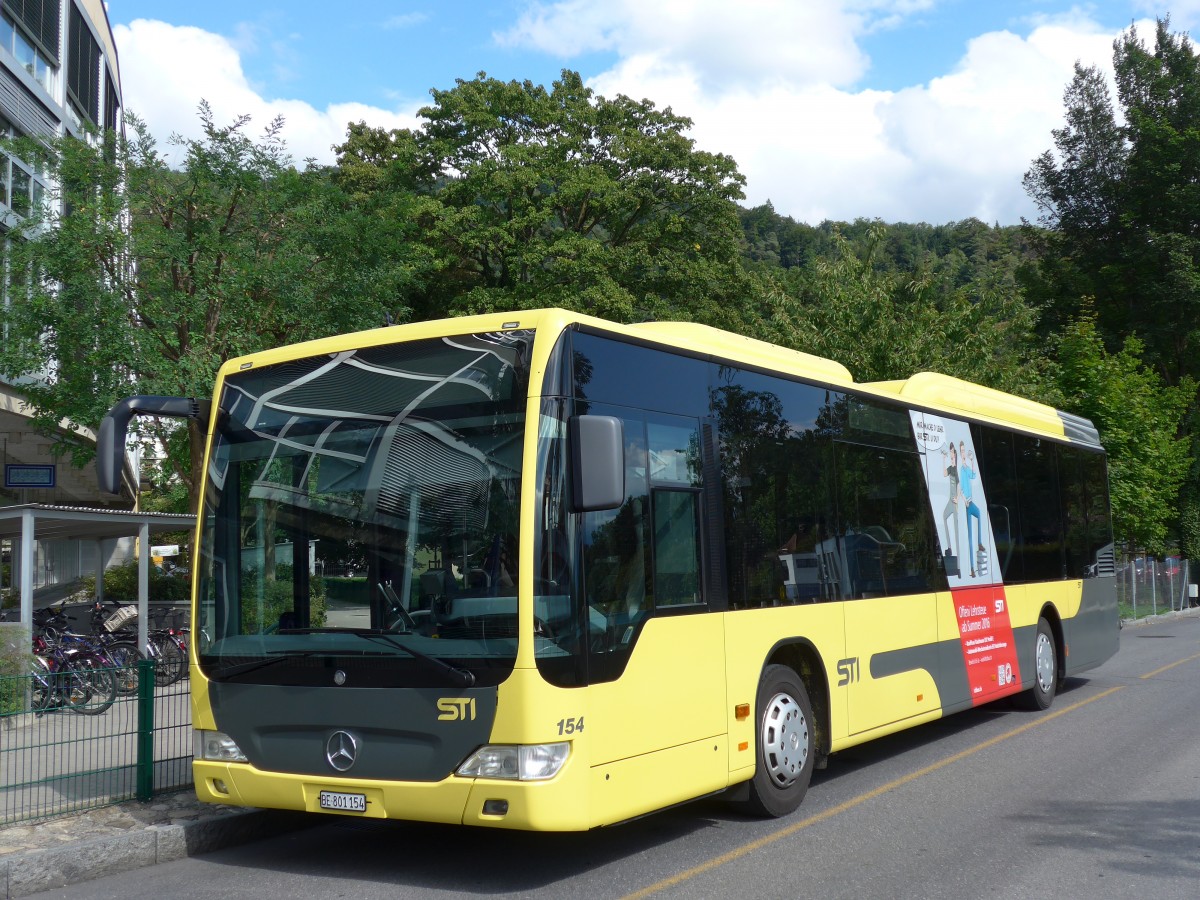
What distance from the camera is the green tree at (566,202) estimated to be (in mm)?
31484

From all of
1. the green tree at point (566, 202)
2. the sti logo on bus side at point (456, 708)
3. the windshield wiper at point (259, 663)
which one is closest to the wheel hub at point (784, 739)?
the sti logo on bus side at point (456, 708)

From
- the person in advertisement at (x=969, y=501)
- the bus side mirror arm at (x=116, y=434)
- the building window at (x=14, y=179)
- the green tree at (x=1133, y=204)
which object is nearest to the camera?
the bus side mirror arm at (x=116, y=434)

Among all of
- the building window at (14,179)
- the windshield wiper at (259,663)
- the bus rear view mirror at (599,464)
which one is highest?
the building window at (14,179)

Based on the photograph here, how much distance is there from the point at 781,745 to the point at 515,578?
9.43 feet

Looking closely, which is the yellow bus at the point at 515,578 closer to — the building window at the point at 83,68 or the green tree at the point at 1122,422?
the building window at the point at 83,68

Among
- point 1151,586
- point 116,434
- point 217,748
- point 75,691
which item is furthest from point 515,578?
point 1151,586

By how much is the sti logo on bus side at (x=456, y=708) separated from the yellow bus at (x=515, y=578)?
0.6 inches

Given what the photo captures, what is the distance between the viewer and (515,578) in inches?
243

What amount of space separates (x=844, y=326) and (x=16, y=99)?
671 inches

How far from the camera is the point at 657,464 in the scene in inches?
285

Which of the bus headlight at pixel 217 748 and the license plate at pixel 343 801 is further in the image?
the bus headlight at pixel 217 748

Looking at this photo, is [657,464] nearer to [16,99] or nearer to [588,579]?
[588,579]

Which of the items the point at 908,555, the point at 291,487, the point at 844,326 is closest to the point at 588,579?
the point at 291,487

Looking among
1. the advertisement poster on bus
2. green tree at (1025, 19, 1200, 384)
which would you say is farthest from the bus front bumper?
green tree at (1025, 19, 1200, 384)
